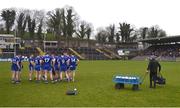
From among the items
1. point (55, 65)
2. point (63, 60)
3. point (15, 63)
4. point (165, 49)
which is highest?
point (165, 49)

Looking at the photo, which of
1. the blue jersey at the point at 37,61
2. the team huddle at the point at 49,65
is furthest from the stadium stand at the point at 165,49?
the blue jersey at the point at 37,61

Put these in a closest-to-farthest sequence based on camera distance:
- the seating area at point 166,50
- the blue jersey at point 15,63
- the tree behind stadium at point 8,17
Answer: the blue jersey at point 15,63 → the seating area at point 166,50 → the tree behind stadium at point 8,17

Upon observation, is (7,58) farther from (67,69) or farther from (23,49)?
(67,69)

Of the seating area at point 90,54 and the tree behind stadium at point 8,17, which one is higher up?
the tree behind stadium at point 8,17

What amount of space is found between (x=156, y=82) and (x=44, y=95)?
7334mm

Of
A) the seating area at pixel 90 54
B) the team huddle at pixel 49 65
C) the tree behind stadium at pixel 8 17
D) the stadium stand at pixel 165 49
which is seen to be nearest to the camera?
the team huddle at pixel 49 65

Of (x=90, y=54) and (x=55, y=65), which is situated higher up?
(x=55, y=65)

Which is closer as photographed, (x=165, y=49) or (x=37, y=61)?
(x=37, y=61)

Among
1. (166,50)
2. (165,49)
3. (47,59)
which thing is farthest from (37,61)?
(165,49)

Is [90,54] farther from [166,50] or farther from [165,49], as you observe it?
[165,49]

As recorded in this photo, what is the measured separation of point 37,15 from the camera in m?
113

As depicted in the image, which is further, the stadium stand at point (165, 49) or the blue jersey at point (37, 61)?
the stadium stand at point (165, 49)

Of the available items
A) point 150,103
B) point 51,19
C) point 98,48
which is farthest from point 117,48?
point 150,103

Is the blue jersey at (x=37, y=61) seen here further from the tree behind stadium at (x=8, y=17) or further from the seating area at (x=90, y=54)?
the tree behind stadium at (x=8, y=17)
